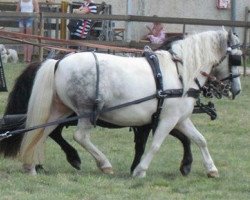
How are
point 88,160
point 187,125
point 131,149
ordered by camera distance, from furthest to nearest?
point 131,149 < point 88,160 < point 187,125

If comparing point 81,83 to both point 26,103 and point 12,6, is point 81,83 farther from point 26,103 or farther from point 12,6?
point 12,6

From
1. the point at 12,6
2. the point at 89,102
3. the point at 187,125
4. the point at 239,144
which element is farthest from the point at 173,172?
the point at 12,6

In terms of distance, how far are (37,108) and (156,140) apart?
4.03 ft

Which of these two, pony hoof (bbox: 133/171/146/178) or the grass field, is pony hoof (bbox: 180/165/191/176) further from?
pony hoof (bbox: 133/171/146/178)

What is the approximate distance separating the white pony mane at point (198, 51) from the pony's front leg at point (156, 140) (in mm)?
372

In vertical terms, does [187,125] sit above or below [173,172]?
above

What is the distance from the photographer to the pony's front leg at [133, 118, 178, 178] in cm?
868

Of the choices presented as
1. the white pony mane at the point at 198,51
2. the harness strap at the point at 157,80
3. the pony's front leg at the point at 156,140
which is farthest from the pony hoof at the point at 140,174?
the white pony mane at the point at 198,51

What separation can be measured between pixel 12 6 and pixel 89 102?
14.1m

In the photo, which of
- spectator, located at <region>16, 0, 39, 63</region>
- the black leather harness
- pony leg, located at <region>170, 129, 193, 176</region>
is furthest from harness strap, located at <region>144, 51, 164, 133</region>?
spectator, located at <region>16, 0, 39, 63</region>

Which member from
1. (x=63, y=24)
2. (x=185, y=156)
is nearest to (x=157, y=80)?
(x=185, y=156)

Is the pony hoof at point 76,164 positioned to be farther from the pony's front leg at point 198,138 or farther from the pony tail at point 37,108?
the pony's front leg at point 198,138

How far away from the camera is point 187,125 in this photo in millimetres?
9016

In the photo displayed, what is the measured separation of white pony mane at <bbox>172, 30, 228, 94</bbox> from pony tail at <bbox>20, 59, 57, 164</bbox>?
1.30 metres
